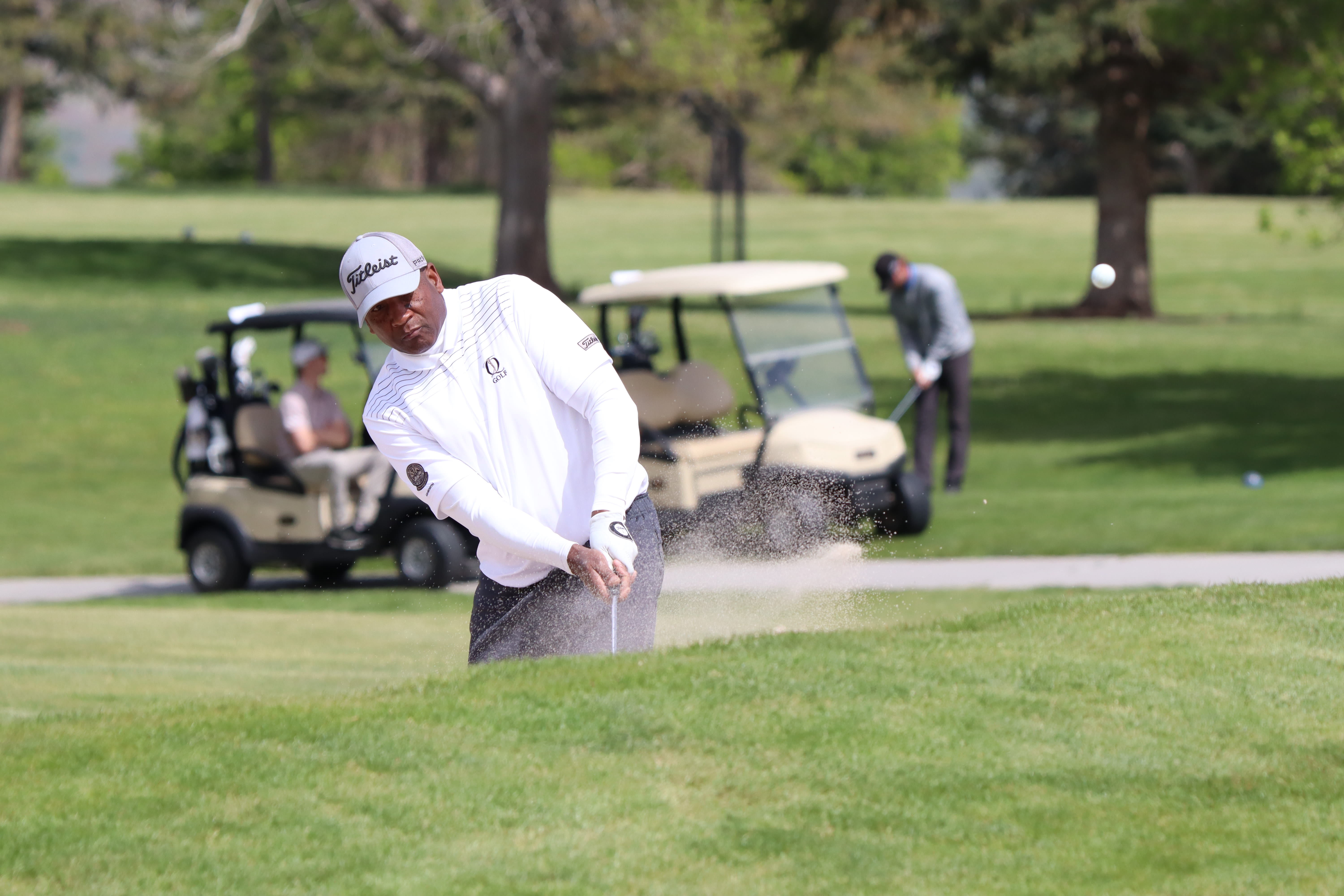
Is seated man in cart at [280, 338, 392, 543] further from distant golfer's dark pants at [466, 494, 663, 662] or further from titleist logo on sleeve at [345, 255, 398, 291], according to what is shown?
titleist logo on sleeve at [345, 255, 398, 291]

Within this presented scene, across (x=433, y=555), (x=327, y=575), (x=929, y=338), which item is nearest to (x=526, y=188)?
(x=929, y=338)

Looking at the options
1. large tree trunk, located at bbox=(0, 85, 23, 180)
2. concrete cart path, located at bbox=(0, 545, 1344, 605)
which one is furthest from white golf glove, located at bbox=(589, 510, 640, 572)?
large tree trunk, located at bbox=(0, 85, 23, 180)

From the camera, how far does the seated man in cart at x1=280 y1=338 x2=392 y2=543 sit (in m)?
11.3

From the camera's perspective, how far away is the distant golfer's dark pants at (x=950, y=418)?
13773 mm

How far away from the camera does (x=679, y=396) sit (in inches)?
456

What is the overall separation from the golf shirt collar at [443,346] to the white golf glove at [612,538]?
0.58 m

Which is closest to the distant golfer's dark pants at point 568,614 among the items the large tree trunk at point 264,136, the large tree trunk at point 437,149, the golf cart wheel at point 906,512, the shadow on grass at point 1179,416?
the golf cart wheel at point 906,512

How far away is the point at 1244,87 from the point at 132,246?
862 inches

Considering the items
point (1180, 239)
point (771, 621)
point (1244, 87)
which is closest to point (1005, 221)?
point (1180, 239)

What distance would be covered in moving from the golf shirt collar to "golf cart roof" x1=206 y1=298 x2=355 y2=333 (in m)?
6.59

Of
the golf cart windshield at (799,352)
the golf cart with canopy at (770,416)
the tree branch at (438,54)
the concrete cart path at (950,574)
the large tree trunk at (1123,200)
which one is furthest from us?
the large tree trunk at (1123,200)

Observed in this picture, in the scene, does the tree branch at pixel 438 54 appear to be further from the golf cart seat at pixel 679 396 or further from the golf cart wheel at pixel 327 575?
the golf cart seat at pixel 679 396

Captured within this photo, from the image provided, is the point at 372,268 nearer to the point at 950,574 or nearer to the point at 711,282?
the point at 950,574

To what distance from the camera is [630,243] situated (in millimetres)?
44406
